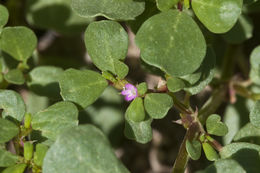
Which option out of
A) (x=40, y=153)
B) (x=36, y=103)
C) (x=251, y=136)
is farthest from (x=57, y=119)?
(x=36, y=103)

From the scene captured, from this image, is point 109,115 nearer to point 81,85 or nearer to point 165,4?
point 81,85

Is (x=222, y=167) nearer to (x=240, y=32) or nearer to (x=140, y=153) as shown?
(x=240, y=32)

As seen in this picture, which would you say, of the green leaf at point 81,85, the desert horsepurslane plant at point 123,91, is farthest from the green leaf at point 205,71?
the green leaf at point 81,85

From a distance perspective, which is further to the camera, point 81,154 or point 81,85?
point 81,85

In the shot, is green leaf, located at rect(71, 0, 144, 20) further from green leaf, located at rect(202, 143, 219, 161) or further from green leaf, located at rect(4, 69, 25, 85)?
green leaf, located at rect(202, 143, 219, 161)

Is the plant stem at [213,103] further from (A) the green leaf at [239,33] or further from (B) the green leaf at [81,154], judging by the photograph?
(B) the green leaf at [81,154]
